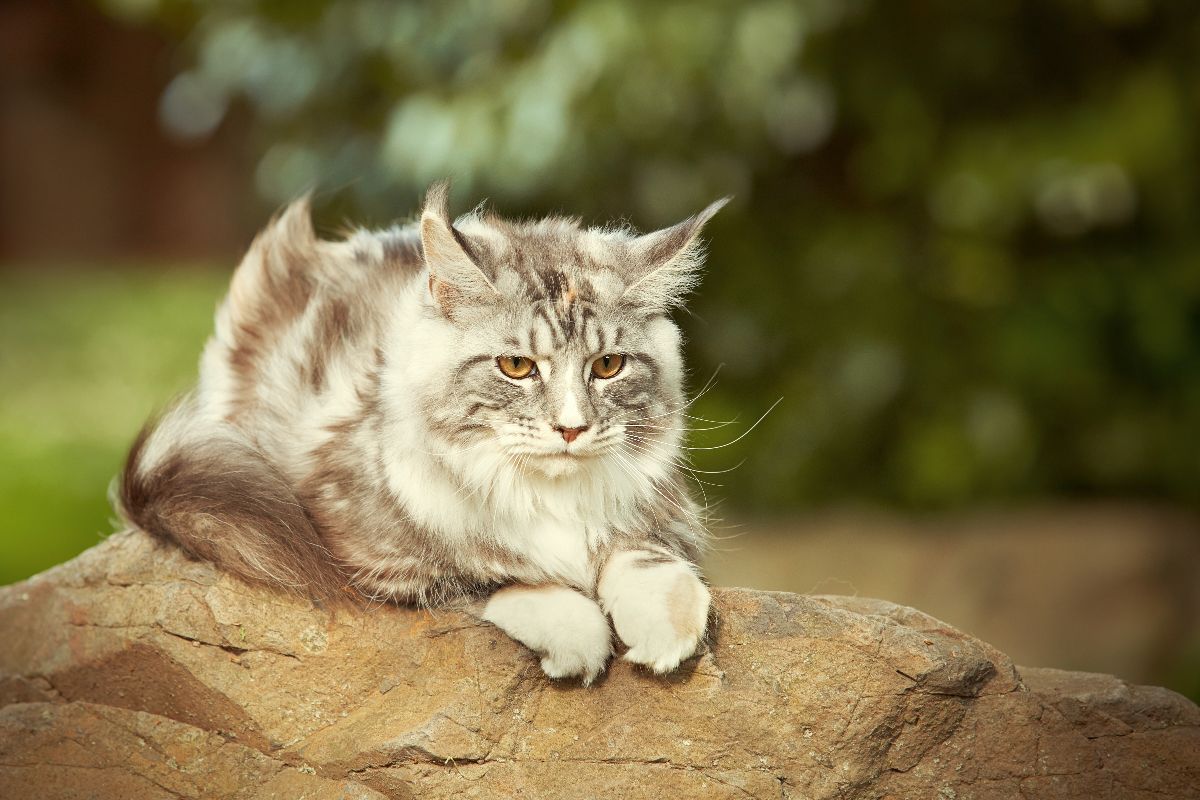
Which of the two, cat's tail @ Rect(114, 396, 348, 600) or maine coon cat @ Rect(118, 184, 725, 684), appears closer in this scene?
maine coon cat @ Rect(118, 184, 725, 684)

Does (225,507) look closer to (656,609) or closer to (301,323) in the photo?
(301,323)

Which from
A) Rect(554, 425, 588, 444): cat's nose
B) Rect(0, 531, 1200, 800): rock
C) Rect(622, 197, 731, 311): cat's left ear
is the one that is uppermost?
Rect(622, 197, 731, 311): cat's left ear

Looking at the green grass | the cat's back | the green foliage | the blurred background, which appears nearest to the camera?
the cat's back

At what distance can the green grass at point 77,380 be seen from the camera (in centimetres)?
679

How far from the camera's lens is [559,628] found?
9.31ft

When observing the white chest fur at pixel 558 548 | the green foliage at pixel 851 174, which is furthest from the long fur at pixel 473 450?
the green foliage at pixel 851 174

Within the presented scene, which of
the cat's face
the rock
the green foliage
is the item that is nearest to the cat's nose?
the cat's face

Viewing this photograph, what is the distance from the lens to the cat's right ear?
286 centimetres

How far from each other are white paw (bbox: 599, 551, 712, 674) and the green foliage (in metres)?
2.10

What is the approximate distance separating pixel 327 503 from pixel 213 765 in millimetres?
676

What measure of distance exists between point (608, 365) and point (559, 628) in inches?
24.5

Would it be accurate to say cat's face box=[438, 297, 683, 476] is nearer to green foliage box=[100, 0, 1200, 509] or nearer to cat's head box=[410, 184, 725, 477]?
cat's head box=[410, 184, 725, 477]

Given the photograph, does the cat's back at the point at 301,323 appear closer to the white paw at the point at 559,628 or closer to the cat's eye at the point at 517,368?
the cat's eye at the point at 517,368

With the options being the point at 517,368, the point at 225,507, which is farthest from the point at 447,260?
the point at 225,507
